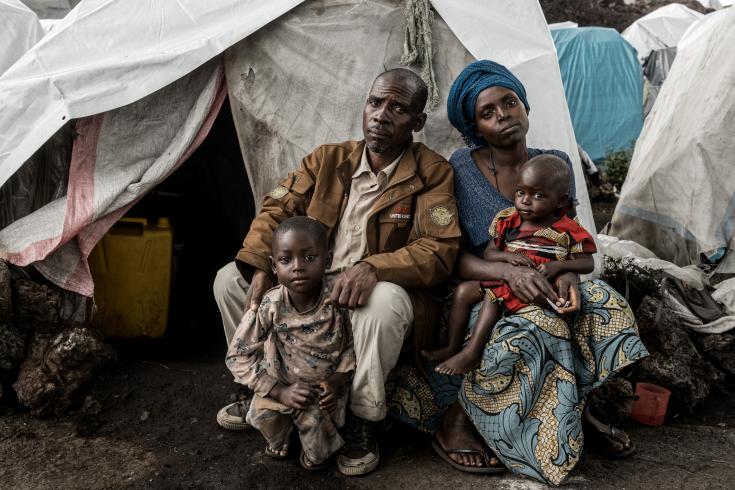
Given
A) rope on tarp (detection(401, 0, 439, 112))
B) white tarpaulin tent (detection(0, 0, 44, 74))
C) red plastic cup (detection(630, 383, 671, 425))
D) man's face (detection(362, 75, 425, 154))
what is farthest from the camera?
white tarpaulin tent (detection(0, 0, 44, 74))

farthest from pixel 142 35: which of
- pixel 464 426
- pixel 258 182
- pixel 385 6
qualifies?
pixel 464 426

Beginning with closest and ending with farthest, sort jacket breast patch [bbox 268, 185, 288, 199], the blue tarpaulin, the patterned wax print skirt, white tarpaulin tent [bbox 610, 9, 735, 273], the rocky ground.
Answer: the patterned wax print skirt, jacket breast patch [bbox 268, 185, 288, 199], white tarpaulin tent [bbox 610, 9, 735, 273], the blue tarpaulin, the rocky ground

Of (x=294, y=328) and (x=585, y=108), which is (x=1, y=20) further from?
(x=585, y=108)

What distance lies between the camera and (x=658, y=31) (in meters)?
11.3

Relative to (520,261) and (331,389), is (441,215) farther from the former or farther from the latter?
(331,389)

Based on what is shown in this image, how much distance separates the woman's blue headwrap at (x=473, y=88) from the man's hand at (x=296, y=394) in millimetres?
1310

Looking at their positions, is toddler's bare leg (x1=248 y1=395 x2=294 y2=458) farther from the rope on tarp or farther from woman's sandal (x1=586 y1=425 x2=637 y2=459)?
the rope on tarp

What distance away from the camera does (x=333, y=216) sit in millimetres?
2668

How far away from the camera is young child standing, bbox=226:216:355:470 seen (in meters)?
2.31

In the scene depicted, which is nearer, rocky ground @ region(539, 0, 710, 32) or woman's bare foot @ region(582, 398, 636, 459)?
woman's bare foot @ region(582, 398, 636, 459)

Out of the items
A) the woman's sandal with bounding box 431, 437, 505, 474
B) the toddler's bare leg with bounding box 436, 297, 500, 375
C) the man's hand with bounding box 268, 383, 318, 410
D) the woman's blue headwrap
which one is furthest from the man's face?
the woman's sandal with bounding box 431, 437, 505, 474

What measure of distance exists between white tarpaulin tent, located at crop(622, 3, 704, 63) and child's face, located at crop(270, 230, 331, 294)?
416 inches

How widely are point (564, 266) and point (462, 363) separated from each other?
1.68ft

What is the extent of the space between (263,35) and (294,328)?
62.7 inches
